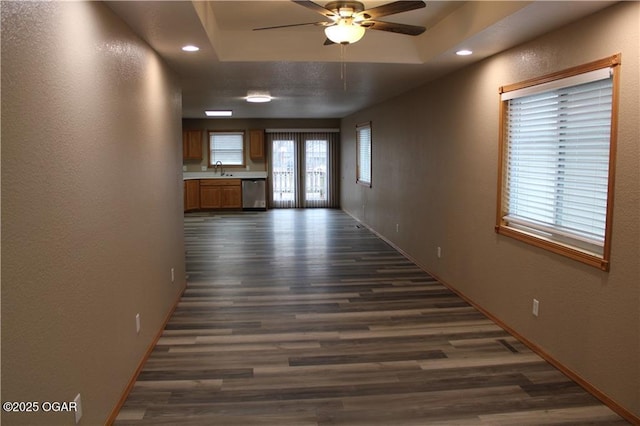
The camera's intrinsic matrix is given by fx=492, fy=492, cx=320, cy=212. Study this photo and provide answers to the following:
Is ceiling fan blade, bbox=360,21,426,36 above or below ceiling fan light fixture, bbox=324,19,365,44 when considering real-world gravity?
above

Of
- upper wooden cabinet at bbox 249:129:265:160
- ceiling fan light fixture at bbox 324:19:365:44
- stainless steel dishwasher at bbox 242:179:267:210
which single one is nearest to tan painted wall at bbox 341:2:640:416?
ceiling fan light fixture at bbox 324:19:365:44

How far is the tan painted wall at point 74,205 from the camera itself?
1.64 metres

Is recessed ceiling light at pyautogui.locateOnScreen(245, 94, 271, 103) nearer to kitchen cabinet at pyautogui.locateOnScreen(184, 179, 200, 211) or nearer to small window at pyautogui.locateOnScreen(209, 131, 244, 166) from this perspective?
kitchen cabinet at pyautogui.locateOnScreen(184, 179, 200, 211)

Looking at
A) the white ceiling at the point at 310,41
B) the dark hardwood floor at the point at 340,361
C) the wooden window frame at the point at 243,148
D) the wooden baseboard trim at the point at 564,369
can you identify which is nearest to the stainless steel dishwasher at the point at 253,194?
the wooden window frame at the point at 243,148

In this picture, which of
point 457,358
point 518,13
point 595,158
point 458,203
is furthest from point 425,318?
point 518,13

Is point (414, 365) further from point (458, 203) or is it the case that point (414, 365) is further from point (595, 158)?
point (458, 203)

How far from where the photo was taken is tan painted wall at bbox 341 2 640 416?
8.89ft

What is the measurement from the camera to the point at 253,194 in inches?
489

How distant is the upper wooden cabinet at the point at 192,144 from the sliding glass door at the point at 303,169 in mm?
1768

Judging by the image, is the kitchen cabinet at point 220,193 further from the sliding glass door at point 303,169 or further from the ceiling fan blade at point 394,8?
the ceiling fan blade at point 394,8

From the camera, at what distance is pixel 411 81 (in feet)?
18.8

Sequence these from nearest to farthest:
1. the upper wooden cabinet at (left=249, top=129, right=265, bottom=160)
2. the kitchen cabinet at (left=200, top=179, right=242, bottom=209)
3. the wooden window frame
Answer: the kitchen cabinet at (left=200, top=179, right=242, bottom=209)
the upper wooden cabinet at (left=249, top=129, right=265, bottom=160)
the wooden window frame

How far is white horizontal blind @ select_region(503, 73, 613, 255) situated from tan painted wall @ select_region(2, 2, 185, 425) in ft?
9.25

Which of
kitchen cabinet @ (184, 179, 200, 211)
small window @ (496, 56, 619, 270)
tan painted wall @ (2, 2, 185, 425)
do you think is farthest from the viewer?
kitchen cabinet @ (184, 179, 200, 211)
